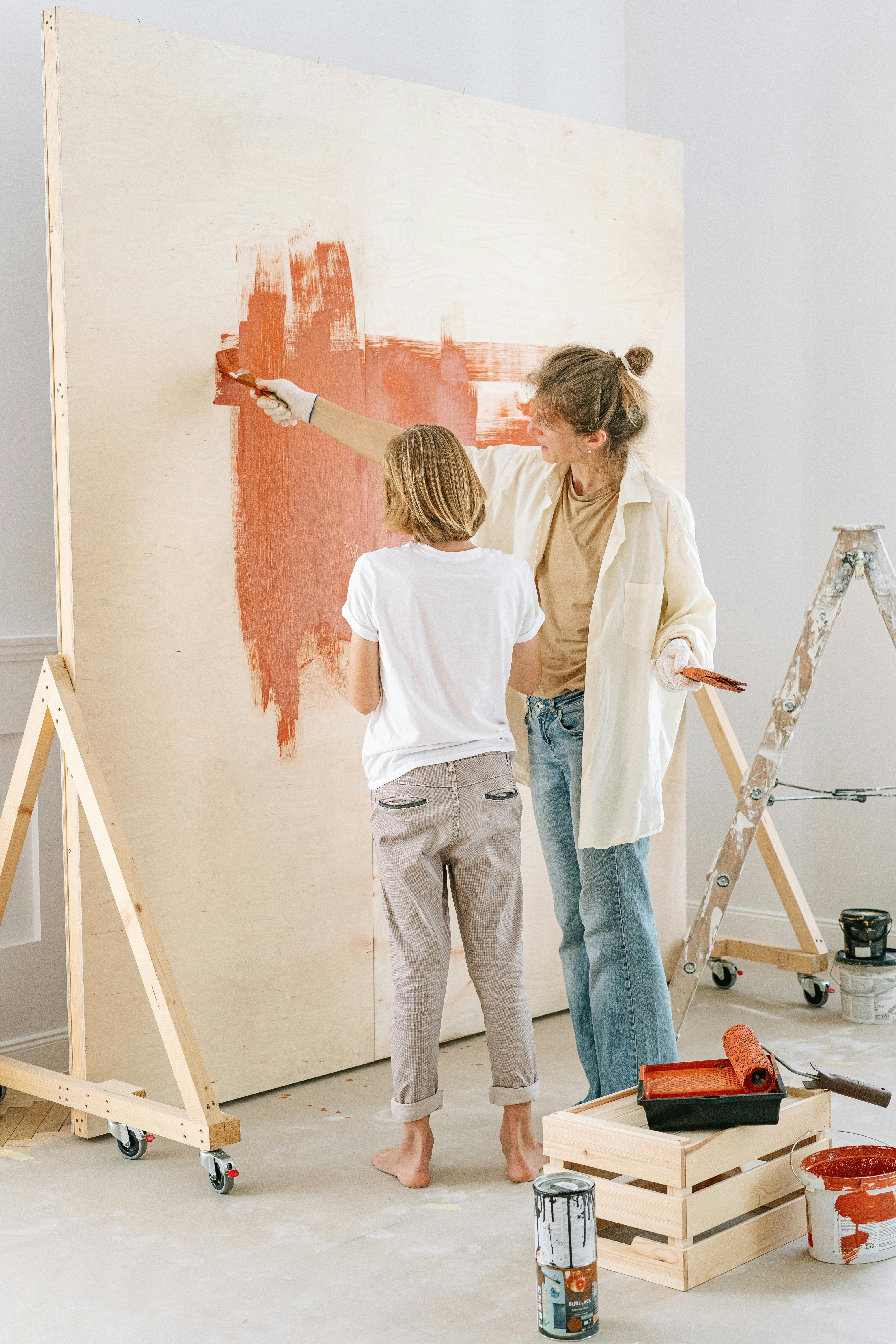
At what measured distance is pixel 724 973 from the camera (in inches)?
136

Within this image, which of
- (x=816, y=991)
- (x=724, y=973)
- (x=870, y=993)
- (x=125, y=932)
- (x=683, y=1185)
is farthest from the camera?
(x=724, y=973)

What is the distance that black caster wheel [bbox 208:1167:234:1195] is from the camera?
219 cm

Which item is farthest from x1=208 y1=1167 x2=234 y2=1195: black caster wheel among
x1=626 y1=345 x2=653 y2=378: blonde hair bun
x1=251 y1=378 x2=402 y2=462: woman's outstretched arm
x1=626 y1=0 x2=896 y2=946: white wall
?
x1=626 y1=0 x2=896 y2=946: white wall

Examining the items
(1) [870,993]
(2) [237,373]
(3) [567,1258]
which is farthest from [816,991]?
(2) [237,373]

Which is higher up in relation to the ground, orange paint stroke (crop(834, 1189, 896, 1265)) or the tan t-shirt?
the tan t-shirt

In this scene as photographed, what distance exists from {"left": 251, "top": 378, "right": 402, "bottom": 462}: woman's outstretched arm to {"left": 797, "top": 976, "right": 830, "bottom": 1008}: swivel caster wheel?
5.91 feet

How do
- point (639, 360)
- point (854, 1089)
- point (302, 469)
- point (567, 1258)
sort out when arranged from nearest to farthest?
point (567, 1258) < point (854, 1089) < point (639, 360) < point (302, 469)

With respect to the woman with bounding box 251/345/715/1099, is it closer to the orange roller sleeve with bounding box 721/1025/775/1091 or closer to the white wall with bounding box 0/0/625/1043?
the orange roller sleeve with bounding box 721/1025/775/1091

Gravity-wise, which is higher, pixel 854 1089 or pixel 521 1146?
pixel 854 1089

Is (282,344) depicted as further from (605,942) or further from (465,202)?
(605,942)

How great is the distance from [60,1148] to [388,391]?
1.71m

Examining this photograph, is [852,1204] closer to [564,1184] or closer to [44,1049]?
[564,1184]

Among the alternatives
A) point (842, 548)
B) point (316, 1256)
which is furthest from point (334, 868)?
point (842, 548)

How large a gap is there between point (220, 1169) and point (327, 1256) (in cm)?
30
